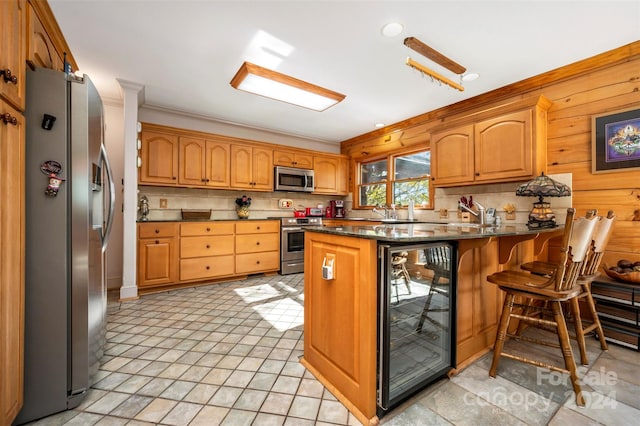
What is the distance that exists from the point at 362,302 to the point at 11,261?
155 centimetres

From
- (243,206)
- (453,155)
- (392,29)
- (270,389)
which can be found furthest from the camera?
(243,206)

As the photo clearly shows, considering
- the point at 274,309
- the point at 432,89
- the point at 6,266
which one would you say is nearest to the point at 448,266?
the point at 274,309

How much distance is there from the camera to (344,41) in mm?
2256

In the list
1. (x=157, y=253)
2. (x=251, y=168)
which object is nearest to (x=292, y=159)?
(x=251, y=168)

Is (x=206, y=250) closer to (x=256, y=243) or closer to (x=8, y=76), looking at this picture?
(x=256, y=243)

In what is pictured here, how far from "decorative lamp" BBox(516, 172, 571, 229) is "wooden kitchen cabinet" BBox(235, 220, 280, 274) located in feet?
10.7

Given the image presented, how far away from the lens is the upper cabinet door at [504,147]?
107 inches

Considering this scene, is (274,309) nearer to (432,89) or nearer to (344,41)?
(344,41)

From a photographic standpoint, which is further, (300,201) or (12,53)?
(300,201)

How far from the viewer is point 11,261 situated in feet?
3.74

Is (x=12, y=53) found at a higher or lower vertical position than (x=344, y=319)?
higher

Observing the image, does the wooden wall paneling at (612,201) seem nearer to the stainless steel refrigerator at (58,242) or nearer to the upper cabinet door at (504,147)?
the upper cabinet door at (504,147)

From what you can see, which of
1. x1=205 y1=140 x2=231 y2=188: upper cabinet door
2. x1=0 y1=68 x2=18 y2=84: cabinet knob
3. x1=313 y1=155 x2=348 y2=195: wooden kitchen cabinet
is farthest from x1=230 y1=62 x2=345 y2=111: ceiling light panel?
x1=313 y1=155 x2=348 y2=195: wooden kitchen cabinet

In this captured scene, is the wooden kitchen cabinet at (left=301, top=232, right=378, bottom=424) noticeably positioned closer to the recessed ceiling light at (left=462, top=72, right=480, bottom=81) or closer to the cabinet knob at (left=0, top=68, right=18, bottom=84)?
the cabinet knob at (left=0, top=68, right=18, bottom=84)
